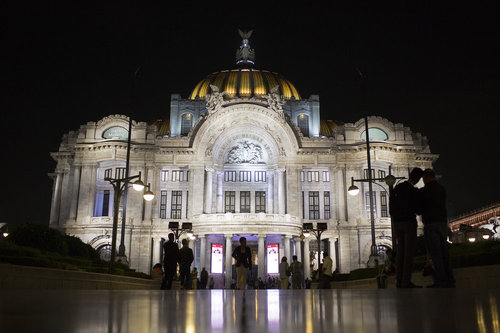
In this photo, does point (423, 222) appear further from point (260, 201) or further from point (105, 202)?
point (105, 202)

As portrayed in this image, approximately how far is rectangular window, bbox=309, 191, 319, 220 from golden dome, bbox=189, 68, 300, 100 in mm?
16925

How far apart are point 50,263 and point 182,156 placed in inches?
1458

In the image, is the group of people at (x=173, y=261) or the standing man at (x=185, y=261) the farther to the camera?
the standing man at (x=185, y=261)

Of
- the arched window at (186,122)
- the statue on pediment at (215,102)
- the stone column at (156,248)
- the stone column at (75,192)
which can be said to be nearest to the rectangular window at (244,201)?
the stone column at (156,248)

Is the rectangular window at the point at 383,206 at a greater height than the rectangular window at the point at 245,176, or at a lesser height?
lesser

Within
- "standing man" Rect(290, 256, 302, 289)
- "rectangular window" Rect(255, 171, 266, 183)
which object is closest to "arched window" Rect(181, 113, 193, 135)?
"rectangular window" Rect(255, 171, 266, 183)

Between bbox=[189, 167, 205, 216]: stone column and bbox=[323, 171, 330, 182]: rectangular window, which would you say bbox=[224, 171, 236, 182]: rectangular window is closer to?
bbox=[189, 167, 205, 216]: stone column

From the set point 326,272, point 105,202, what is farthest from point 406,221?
point 105,202

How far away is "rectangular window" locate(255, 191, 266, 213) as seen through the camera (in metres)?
53.9

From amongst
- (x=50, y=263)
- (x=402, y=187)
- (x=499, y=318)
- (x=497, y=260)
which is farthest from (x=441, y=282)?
(x=50, y=263)

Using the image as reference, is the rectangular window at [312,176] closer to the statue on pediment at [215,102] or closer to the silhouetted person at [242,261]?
the statue on pediment at [215,102]

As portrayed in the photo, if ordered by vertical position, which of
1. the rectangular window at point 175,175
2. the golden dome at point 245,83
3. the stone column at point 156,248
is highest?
the golden dome at point 245,83

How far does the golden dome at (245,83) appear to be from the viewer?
63.9m

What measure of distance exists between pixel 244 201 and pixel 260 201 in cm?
187
